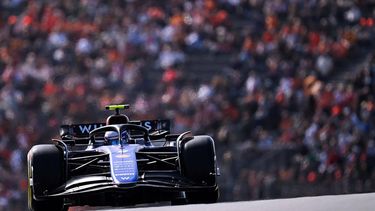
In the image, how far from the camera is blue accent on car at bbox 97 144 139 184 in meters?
9.04

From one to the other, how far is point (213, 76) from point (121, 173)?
9804 mm

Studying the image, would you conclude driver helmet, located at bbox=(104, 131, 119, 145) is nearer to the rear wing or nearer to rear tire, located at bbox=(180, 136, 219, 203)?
the rear wing

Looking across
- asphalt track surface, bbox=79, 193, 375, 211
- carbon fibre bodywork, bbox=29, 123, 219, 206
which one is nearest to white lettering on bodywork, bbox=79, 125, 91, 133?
carbon fibre bodywork, bbox=29, 123, 219, 206

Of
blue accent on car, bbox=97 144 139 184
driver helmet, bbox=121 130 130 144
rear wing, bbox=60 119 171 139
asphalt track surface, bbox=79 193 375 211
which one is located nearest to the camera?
asphalt track surface, bbox=79 193 375 211

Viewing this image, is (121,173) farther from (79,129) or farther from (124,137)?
(79,129)

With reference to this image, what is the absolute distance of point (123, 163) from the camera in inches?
364

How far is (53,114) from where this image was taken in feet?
60.7

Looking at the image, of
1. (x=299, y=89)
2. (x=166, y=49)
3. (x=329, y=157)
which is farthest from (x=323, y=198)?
(x=166, y=49)

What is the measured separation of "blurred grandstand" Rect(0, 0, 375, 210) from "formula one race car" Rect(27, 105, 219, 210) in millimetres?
6668

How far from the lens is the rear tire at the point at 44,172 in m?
9.08

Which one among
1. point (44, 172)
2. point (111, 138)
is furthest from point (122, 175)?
point (111, 138)

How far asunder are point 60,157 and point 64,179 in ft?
0.74

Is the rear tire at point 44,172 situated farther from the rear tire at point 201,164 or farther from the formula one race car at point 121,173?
the rear tire at point 201,164

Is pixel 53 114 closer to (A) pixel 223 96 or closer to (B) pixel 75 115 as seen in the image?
(B) pixel 75 115
